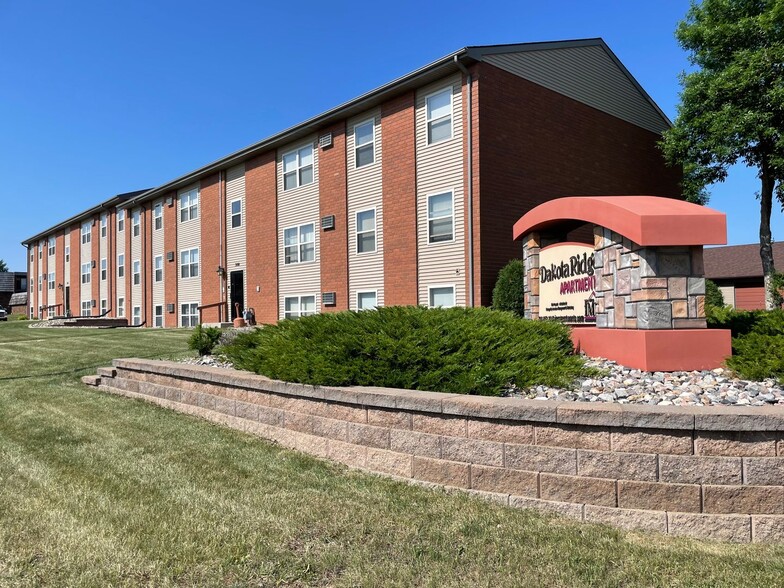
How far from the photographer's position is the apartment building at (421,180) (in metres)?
15.1

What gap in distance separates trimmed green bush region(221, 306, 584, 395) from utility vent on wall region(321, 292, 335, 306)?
41.0ft

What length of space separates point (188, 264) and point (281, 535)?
2545 centimetres

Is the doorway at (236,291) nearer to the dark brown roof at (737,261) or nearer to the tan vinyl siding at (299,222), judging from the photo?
the tan vinyl siding at (299,222)

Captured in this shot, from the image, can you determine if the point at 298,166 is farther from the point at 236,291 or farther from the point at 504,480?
the point at 504,480

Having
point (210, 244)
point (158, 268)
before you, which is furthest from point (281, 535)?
point (158, 268)

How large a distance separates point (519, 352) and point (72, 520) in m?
3.91

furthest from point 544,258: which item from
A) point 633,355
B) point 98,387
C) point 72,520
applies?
point 98,387

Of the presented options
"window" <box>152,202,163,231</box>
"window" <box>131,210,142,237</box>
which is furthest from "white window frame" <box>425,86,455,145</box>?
"window" <box>131,210,142,237</box>

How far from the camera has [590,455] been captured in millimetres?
3850

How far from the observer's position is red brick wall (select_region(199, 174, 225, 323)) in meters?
24.8

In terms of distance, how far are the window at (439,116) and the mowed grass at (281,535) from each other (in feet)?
40.0

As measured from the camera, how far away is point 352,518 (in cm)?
377

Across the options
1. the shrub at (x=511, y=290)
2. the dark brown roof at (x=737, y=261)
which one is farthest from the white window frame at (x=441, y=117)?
the dark brown roof at (x=737, y=261)

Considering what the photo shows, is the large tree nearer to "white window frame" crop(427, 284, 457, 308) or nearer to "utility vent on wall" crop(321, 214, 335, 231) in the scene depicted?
"white window frame" crop(427, 284, 457, 308)
